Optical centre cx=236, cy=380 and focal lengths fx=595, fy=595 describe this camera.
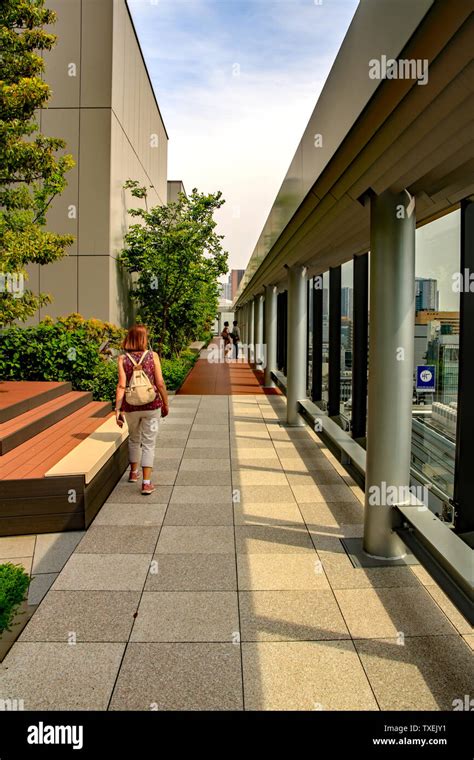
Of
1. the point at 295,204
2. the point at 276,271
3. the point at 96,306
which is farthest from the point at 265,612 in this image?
the point at 96,306

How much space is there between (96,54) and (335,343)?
9281 millimetres

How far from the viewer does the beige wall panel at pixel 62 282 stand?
46.4 feet

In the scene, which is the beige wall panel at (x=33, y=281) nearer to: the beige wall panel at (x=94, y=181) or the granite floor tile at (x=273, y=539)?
the beige wall panel at (x=94, y=181)

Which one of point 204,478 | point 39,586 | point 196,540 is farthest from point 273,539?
point 204,478

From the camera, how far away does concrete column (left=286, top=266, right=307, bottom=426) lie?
10.8m

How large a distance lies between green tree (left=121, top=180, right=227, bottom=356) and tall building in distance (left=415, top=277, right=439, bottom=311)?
37.0 ft

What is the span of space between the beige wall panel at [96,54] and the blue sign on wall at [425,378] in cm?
1151

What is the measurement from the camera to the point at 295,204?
7.39 meters

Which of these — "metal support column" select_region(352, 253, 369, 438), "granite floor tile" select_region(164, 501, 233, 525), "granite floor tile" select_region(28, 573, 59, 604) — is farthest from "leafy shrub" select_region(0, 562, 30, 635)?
"metal support column" select_region(352, 253, 369, 438)

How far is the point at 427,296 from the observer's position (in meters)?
5.39

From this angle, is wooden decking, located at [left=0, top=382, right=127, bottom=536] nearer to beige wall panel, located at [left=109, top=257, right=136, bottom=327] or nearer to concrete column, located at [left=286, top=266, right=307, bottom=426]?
concrete column, located at [left=286, top=266, right=307, bottom=426]

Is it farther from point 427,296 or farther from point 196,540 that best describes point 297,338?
point 196,540

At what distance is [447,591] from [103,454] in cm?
378

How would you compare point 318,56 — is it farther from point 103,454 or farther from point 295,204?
point 103,454
